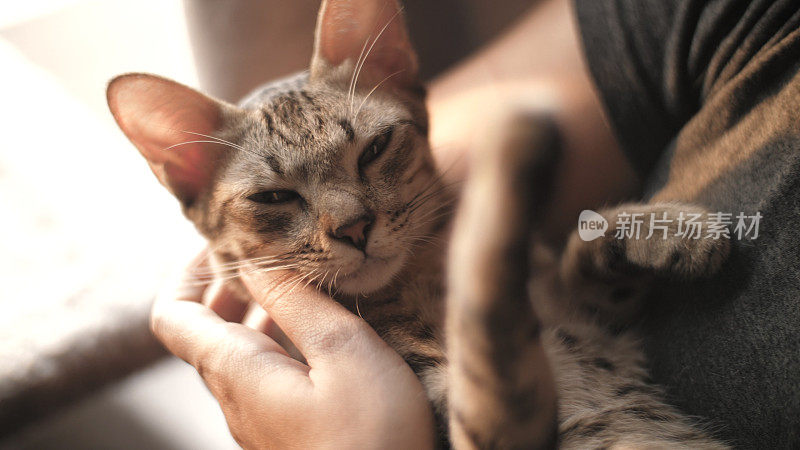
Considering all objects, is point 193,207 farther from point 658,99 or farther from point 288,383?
point 658,99

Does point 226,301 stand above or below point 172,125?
below

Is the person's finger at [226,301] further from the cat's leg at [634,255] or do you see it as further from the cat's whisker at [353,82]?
the cat's leg at [634,255]

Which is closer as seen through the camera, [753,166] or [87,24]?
[753,166]

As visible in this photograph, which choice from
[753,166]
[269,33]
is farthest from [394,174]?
[753,166]

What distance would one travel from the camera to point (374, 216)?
46 cm

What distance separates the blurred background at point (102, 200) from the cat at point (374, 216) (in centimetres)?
4

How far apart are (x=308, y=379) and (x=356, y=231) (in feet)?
0.47

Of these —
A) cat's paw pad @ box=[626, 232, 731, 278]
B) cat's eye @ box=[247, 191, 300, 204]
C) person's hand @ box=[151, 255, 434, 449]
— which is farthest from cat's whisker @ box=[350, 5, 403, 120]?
cat's paw pad @ box=[626, 232, 731, 278]

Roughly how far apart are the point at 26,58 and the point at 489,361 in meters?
0.54

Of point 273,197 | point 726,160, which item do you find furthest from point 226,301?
point 726,160

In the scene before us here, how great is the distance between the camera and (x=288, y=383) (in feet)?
1.45

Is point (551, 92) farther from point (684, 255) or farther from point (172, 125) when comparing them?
point (172, 125)

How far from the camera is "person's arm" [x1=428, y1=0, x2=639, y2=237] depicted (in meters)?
0.43

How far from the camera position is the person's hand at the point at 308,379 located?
406mm
